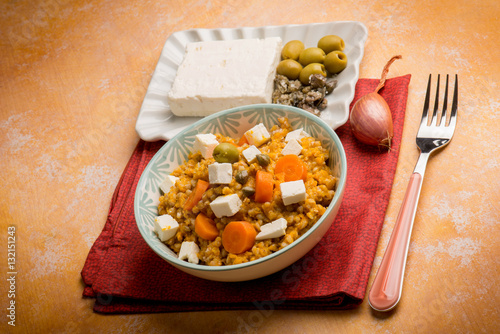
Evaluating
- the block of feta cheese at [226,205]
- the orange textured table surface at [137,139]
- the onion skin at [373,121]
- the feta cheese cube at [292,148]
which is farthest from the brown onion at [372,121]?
the block of feta cheese at [226,205]

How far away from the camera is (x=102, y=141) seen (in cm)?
266

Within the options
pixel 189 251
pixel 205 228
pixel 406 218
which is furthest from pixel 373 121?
pixel 189 251

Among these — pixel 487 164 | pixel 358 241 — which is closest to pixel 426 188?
pixel 487 164

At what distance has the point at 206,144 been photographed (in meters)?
1.89

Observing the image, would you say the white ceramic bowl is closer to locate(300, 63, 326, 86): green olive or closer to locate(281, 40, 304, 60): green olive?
locate(300, 63, 326, 86): green olive

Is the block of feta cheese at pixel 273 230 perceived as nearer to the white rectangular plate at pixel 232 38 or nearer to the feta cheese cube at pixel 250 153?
the feta cheese cube at pixel 250 153

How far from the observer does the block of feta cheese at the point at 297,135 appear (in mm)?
1908

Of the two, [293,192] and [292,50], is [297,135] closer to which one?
[293,192]

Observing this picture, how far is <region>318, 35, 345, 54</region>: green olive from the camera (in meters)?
2.56

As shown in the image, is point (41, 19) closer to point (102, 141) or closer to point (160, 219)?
point (102, 141)

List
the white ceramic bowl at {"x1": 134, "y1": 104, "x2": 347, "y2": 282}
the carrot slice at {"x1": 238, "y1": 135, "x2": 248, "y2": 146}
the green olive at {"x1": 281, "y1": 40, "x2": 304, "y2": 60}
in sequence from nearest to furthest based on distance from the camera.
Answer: the white ceramic bowl at {"x1": 134, "y1": 104, "x2": 347, "y2": 282} → the carrot slice at {"x1": 238, "y1": 135, "x2": 248, "y2": 146} → the green olive at {"x1": 281, "y1": 40, "x2": 304, "y2": 60}

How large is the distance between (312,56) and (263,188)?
1199 millimetres

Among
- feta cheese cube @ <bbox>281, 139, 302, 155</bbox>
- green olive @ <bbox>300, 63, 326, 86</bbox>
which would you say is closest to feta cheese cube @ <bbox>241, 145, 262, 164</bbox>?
feta cheese cube @ <bbox>281, 139, 302, 155</bbox>

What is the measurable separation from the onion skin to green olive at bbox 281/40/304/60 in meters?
0.65
